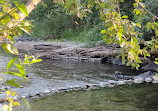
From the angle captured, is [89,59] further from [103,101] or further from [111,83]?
[103,101]

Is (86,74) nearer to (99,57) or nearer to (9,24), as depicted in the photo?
(99,57)

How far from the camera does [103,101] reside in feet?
24.6

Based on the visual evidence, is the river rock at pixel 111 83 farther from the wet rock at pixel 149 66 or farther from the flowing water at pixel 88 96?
the wet rock at pixel 149 66

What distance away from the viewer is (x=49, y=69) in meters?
13.1

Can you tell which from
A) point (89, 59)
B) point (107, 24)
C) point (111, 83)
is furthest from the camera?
point (89, 59)

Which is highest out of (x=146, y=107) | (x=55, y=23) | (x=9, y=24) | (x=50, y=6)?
(x=50, y=6)

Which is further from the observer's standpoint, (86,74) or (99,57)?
(99,57)

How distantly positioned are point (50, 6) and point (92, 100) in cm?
2351

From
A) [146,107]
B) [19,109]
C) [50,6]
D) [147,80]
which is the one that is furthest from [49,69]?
[50,6]

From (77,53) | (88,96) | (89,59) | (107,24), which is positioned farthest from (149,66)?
(107,24)

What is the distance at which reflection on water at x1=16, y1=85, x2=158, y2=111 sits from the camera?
22.7 ft

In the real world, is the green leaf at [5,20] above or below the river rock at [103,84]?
above

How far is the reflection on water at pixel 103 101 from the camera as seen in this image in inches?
272

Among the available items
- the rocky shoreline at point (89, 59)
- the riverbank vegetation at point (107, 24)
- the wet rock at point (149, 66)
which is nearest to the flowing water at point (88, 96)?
the rocky shoreline at point (89, 59)
